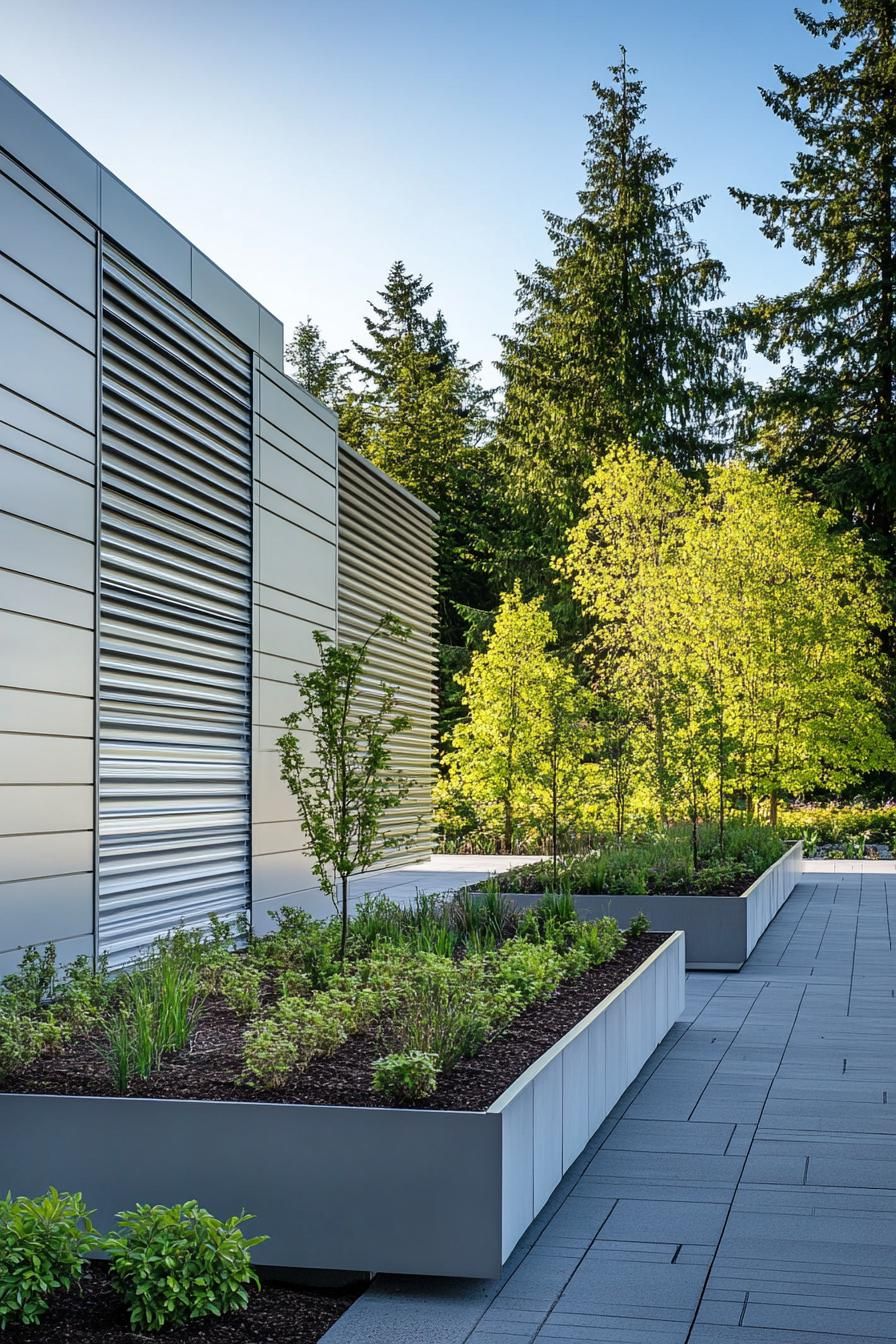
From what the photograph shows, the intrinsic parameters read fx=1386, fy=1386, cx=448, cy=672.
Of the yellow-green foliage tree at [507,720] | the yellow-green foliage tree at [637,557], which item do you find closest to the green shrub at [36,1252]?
the yellow-green foliage tree at [507,720]

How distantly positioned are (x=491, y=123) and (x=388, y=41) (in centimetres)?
213

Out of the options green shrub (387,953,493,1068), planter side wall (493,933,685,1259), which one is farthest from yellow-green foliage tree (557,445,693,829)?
green shrub (387,953,493,1068)

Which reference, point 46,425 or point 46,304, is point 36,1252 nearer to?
point 46,425

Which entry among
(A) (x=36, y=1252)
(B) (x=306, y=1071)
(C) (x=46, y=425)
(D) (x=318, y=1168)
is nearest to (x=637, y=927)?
(B) (x=306, y=1071)

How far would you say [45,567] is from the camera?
728 cm

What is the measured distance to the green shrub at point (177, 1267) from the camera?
3695mm

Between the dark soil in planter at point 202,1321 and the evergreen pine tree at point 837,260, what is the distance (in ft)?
86.2

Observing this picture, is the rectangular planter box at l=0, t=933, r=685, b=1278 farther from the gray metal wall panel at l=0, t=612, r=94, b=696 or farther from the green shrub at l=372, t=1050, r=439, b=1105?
the gray metal wall panel at l=0, t=612, r=94, b=696

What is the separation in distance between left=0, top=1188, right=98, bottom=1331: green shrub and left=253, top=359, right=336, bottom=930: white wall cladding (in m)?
6.49

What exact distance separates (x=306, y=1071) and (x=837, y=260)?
28635 millimetres

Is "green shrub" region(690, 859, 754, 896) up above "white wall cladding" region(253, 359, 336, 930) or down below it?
below

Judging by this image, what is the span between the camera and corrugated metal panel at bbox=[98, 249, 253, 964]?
8.25 meters

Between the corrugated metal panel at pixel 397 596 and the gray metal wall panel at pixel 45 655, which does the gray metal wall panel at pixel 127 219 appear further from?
the corrugated metal panel at pixel 397 596

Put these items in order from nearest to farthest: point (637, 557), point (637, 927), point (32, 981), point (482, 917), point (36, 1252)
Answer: point (36, 1252) < point (32, 981) < point (482, 917) < point (637, 927) < point (637, 557)
